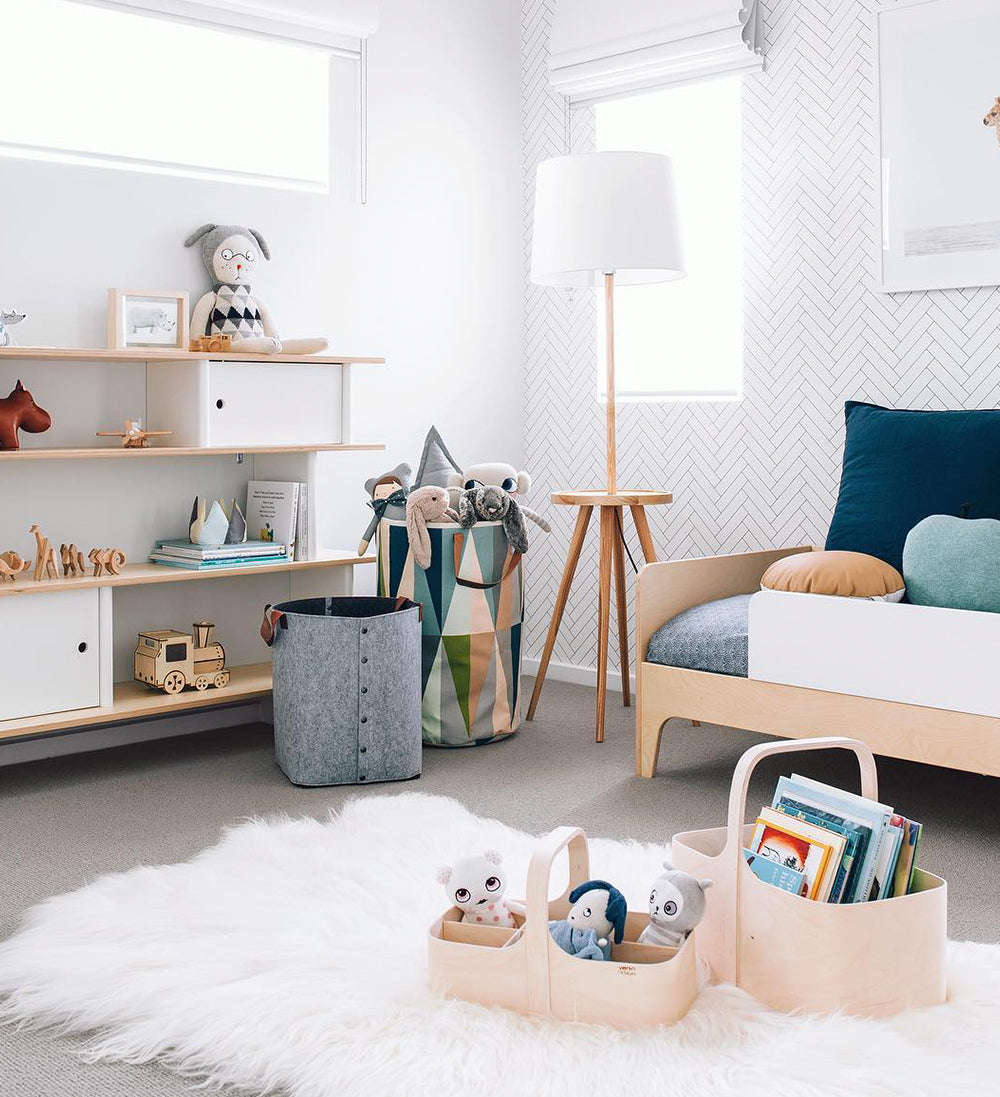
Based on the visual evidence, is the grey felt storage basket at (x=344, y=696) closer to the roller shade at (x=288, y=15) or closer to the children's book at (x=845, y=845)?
the children's book at (x=845, y=845)

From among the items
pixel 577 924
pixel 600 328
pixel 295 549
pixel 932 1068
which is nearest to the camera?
pixel 932 1068

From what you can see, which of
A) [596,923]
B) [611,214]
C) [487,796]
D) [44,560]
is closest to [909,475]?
[611,214]

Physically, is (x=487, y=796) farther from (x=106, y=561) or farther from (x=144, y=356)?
(x=144, y=356)

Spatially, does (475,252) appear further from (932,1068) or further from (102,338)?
(932,1068)

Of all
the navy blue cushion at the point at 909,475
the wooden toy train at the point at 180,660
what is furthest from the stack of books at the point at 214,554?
the navy blue cushion at the point at 909,475

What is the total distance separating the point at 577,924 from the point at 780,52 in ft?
8.67

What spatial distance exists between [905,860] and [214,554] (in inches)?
74.3

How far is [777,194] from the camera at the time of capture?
3.47 meters

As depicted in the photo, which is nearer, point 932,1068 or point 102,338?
point 932,1068

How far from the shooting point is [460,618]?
3.16 metres

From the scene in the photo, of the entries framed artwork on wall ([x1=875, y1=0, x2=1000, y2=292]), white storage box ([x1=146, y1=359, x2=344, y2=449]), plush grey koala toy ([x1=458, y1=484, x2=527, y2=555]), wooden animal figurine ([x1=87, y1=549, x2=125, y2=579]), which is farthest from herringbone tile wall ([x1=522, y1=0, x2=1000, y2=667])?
wooden animal figurine ([x1=87, y1=549, x2=125, y2=579])

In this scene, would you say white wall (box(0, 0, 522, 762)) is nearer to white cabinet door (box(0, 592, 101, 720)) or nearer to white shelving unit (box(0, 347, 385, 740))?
white shelving unit (box(0, 347, 385, 740))

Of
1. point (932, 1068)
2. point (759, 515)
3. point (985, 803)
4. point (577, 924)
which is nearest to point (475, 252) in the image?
point (759, 515)

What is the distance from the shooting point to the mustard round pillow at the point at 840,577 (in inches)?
101
